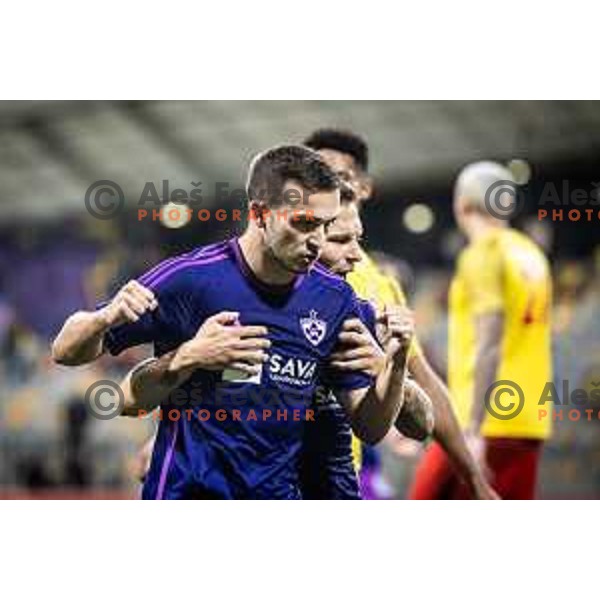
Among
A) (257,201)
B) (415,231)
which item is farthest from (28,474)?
(257,201)

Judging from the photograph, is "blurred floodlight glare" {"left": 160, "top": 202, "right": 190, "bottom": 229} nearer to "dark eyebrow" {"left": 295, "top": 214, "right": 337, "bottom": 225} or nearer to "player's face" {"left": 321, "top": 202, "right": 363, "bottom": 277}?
"player's face" {"left": 321, "top": 202, "right": 363, "bottom": 277}

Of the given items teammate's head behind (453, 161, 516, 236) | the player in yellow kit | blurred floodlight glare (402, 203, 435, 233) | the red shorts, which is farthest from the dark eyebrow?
blurred floodlight glare (402, 203, 435, 233)

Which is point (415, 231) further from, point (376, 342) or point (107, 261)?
point (376, 342)

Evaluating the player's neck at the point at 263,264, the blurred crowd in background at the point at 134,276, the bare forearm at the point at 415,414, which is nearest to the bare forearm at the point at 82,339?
the player's neck at the point at 263,264

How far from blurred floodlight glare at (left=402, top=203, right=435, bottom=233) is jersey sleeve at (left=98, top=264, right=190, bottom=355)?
2.07m

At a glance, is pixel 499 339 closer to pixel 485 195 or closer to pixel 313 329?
pixel 485 195

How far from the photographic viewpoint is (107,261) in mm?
6035

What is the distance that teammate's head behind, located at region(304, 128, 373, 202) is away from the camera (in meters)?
4.67

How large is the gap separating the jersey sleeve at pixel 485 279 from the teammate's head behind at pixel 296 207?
1292 millimetres

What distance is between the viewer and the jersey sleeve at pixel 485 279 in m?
5.43

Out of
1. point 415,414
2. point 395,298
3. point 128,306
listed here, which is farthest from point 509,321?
point 128,306

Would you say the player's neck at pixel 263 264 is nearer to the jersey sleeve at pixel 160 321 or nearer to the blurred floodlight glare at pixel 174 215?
the jersey sleeve at pixel 160 321

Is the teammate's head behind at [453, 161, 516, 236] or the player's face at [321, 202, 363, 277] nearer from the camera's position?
the player's face at [321, 202, 363, 277]
